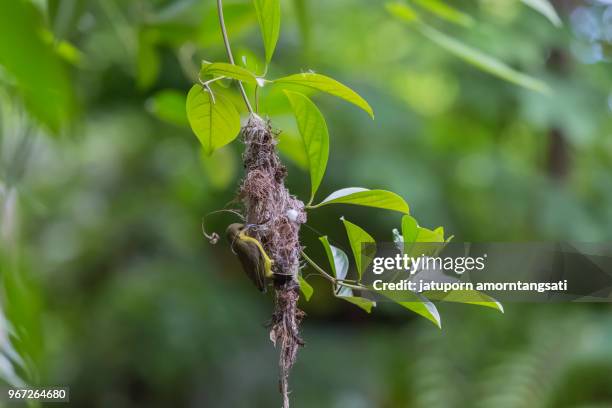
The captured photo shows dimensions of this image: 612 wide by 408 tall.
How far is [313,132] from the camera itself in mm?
312

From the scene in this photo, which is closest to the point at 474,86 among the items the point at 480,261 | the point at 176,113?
the point at 176,113

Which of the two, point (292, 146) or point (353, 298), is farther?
point (292, 146)

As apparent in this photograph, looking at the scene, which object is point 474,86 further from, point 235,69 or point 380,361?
point 235,69

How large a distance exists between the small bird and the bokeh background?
121 centimetres

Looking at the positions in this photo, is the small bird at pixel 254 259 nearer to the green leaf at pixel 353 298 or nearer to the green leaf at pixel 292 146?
the green leaf at pixel 353 298

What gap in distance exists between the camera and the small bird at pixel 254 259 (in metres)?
0.30

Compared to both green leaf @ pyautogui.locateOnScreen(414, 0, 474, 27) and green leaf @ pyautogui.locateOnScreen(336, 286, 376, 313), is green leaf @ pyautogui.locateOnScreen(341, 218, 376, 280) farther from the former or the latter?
green leaf @ pyautogui.locateOnScreen(414, 0, 474, 27)

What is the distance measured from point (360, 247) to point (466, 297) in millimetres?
56

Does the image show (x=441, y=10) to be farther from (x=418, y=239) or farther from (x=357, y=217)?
(x=357, y=217)

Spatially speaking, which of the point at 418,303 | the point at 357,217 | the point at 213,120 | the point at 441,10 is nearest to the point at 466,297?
the point at 418,303

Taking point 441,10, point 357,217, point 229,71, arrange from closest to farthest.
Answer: point 229,71 → point 441,10 → point 357,217

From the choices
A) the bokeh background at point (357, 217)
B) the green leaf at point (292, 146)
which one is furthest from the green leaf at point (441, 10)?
the bokeh background at point (357, 217)

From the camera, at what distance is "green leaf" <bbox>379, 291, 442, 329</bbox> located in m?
0.30

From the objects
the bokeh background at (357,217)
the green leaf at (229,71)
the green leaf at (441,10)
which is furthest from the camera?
the bokeh background at (357,217)
